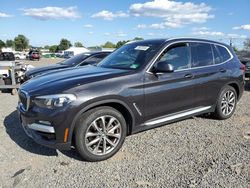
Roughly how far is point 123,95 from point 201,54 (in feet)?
7.00

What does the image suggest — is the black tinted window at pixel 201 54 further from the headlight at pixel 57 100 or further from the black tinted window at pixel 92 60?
the black tinted window at pixel 92 60

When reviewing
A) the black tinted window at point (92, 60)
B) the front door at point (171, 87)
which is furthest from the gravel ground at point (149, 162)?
the black tinted window at point (92, 60)

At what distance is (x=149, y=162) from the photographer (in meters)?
3.99

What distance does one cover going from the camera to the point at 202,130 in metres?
5.36

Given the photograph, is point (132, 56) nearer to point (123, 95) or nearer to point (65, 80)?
point (123, 95)

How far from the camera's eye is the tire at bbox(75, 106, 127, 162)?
383cm

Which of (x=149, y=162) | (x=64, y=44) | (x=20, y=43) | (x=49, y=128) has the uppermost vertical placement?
(x=20, y=43)

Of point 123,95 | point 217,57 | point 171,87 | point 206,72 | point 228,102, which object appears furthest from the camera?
point 228,102

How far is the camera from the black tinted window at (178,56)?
4.79m

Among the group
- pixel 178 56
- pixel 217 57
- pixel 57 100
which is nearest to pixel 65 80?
pixel 57 100

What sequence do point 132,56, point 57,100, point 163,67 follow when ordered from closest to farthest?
1. point 57,100
2. point 163,67
3. point 132,56

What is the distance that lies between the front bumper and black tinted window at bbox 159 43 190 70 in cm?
205

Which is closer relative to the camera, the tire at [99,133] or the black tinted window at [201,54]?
the tire at [99,133]

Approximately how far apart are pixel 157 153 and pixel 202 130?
58.0 inches
